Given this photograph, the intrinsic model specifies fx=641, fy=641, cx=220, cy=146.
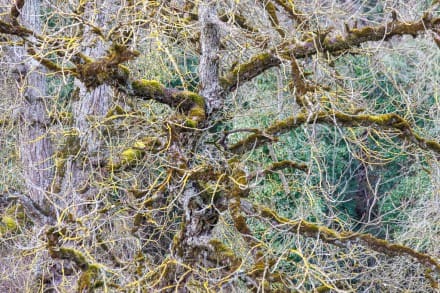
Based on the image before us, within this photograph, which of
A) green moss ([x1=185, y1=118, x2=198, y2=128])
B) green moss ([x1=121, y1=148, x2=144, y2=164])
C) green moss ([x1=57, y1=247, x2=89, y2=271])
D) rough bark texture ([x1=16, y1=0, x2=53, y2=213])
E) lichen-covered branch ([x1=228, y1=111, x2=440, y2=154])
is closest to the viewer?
green moss ([x1=57, y1=247, x2=89, y2=271])

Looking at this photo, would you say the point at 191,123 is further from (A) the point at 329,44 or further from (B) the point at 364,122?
(B) the point at 364,122

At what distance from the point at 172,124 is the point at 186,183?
393 millimetres

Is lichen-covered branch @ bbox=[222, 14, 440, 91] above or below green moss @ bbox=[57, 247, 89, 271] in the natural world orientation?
above

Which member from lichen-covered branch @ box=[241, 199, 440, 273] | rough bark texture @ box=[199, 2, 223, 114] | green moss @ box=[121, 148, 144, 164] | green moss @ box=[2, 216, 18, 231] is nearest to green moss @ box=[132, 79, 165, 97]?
rough bark texture @ box=[199, 2, 223, 114]

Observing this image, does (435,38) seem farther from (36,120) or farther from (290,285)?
(36,120)

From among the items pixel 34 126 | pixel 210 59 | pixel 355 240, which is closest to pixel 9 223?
pixel 34 126

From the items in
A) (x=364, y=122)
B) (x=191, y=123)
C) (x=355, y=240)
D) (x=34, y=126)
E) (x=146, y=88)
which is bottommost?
(x=34, y=126)

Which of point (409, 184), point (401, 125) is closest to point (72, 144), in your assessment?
point (401, 125)

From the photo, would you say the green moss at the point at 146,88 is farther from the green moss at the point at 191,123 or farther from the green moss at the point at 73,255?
the green moss at the point at 73,255

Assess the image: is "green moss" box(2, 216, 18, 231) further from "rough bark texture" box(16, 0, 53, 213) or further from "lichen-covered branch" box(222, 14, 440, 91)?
"lichen-covered branch" box(222, 14, 440, 91)

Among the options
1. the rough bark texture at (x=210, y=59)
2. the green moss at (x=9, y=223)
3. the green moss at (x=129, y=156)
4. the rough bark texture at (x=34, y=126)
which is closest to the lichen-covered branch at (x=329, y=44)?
the rough bark texture at (x=210, y=59)

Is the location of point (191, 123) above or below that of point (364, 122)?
above

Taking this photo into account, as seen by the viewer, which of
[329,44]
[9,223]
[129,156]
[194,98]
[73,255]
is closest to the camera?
[73,255]

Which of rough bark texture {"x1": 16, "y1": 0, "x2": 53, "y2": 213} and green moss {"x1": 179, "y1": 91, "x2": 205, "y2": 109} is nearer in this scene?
green moss {"x1": 179, "y1": 91, "x2": 205, "y2": 109}
